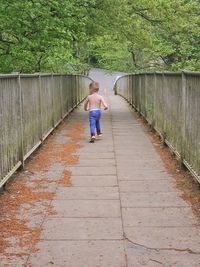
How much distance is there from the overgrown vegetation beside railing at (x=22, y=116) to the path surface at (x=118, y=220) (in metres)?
0.74

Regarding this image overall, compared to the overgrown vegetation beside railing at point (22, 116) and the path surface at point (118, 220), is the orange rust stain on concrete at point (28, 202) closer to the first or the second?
the path surface at point (118, 220)

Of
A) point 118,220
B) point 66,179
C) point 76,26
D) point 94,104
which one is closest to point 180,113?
point 66,179

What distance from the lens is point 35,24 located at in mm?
15164

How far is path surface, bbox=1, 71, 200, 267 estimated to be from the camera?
4922 millimetres

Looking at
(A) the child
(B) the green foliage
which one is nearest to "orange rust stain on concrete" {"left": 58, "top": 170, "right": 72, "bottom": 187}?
(A) the child

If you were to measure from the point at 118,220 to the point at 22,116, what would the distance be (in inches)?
150

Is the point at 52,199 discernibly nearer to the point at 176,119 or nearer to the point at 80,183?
the point at 80,183

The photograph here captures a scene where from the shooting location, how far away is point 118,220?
6.09m

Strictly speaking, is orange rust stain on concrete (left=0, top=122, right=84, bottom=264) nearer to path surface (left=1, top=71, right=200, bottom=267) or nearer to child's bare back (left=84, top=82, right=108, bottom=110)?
path surface (left=1, top=71, right=200, bottom=267)

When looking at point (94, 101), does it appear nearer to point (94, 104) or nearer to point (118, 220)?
point (94, 104)

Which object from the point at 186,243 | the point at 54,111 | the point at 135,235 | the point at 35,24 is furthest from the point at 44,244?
the point at 35,24

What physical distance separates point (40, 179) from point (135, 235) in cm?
319

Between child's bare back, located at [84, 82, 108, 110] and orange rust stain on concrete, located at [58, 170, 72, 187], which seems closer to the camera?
orange rust stain on concrete, located at [58, 170, 72, 187]

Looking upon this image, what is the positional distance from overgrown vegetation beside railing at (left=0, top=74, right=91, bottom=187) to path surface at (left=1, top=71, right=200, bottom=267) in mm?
741
